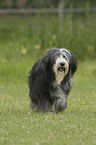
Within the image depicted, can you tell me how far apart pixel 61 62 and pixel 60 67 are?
118 millimetres

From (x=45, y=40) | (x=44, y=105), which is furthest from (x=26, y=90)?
(x=45, y=40)

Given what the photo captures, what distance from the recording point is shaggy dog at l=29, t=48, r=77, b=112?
21.8ft

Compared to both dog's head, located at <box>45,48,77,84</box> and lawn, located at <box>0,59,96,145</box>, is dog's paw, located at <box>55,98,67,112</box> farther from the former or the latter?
dog's head, located at <box>45,48,77,84</box>

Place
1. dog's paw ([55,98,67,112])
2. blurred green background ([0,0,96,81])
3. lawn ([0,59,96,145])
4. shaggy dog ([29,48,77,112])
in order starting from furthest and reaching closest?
blurred green background ([0,0,96,81])
dog's paw ([55,98,67,112])
shaggy dog ([29,48,77,112])
lawn ([0,59,96,145])

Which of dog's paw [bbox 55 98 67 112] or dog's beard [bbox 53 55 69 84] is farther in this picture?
dog's paw [bbox 55 98 67 112]

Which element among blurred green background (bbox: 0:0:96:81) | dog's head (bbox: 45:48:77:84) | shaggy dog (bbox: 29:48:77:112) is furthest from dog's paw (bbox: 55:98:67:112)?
blurred green background (bbox: 0:0:96:81)

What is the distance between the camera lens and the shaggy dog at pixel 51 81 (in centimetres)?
665

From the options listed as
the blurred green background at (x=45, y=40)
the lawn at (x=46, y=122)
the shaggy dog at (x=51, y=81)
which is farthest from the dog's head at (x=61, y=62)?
the blurred green background at (x=45, y=40)

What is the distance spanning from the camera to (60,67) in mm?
6582

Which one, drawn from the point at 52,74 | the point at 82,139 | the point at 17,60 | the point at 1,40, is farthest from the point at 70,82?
the point at 1,40

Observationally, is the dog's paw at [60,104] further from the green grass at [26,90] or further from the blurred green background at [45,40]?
the blurred green background at [45,40]

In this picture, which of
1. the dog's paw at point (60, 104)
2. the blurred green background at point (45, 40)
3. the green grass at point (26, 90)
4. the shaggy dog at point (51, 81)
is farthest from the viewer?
the blurred green background at point (45, 40)

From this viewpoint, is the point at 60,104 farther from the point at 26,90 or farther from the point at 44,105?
the point at 26,90

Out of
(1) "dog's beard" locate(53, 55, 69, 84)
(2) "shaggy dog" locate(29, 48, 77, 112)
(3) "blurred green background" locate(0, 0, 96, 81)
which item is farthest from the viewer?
(3) "blurred green background" locate(0, 0, 96, 81)
